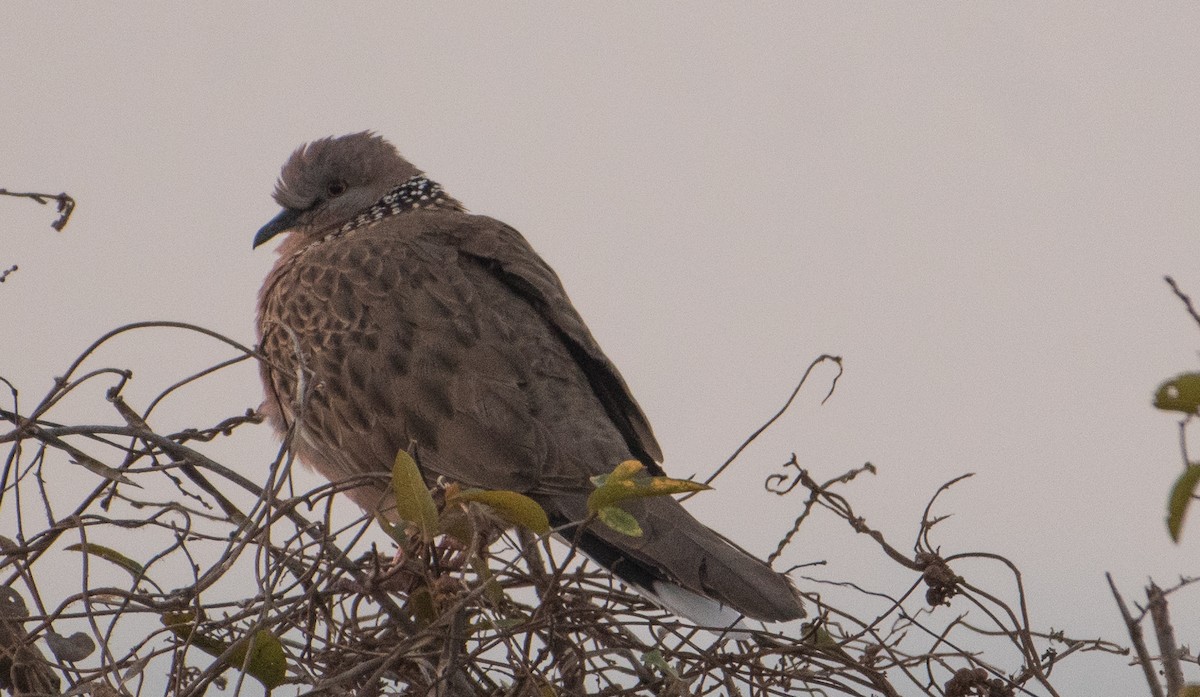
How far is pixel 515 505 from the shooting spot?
2402 millimetres

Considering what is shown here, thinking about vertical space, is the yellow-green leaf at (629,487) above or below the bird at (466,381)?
below

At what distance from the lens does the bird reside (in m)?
3.81

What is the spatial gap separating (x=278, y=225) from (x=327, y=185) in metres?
0.27

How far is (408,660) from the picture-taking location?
2830 millimetres

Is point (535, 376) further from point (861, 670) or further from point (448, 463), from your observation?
point (861, 670)

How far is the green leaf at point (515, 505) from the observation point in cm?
240

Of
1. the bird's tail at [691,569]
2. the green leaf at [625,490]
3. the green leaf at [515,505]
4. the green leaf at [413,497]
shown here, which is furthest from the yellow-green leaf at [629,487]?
the bird's tail at [691,569]

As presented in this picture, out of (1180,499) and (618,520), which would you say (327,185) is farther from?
(1180,499)

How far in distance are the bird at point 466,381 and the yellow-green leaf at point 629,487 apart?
3.95ft

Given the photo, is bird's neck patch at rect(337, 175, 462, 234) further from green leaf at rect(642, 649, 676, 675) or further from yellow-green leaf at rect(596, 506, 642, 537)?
yellow-green leaf at rect(596, 506, 642, 537)

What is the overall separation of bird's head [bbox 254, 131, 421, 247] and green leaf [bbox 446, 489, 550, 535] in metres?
3.40

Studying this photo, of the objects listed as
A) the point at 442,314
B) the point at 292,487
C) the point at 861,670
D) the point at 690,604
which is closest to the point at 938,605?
the point at 861,670

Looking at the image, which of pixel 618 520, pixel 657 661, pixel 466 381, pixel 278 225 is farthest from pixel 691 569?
pixel 278 225

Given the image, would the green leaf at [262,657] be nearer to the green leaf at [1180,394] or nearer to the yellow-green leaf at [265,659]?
the yellow-green leaf at [265,659]
